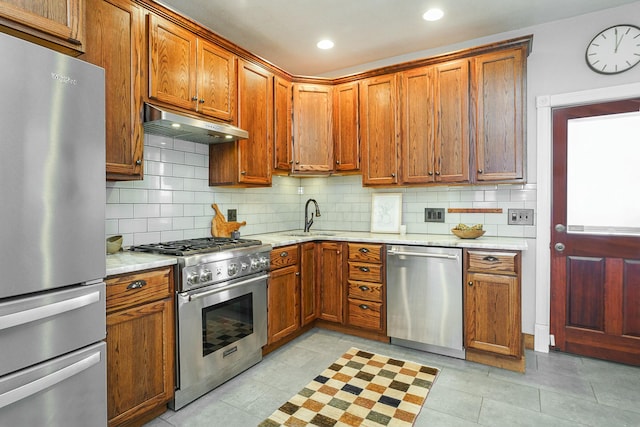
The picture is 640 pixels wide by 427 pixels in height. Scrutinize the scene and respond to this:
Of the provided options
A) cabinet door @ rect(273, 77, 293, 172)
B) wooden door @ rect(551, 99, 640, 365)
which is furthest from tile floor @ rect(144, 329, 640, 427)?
cabinet door @ rect(273, 77, 293, 172)

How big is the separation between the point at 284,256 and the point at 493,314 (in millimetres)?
1717

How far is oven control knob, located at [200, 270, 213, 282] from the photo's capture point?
216 centimetres

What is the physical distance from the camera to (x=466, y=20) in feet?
9.32

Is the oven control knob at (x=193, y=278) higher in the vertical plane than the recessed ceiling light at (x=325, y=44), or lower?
lower

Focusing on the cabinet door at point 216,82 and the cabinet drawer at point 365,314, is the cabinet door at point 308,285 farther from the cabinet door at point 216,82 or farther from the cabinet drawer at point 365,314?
the cabinet door at point 216,82

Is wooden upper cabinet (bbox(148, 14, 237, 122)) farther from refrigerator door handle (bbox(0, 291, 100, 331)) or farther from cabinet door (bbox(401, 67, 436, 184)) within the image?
cabinet door (bbox(401, 67, 436, 184))

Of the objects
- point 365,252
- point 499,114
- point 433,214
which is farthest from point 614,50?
point 365,252

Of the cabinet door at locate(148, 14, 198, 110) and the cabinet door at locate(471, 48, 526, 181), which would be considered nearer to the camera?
the cabinet door at locate(148, 14, 198, 110)

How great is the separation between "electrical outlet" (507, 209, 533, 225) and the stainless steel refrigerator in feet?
10.2

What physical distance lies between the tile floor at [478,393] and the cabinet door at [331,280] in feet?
1.42

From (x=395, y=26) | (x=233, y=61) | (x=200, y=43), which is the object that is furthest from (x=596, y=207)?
(x=200, y=43)

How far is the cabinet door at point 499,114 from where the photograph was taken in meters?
2.77

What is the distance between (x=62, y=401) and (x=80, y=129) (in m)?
1.13

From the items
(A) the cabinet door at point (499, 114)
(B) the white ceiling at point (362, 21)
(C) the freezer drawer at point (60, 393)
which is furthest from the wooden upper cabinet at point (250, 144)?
(A) the cabinet door at point (499, 114)
